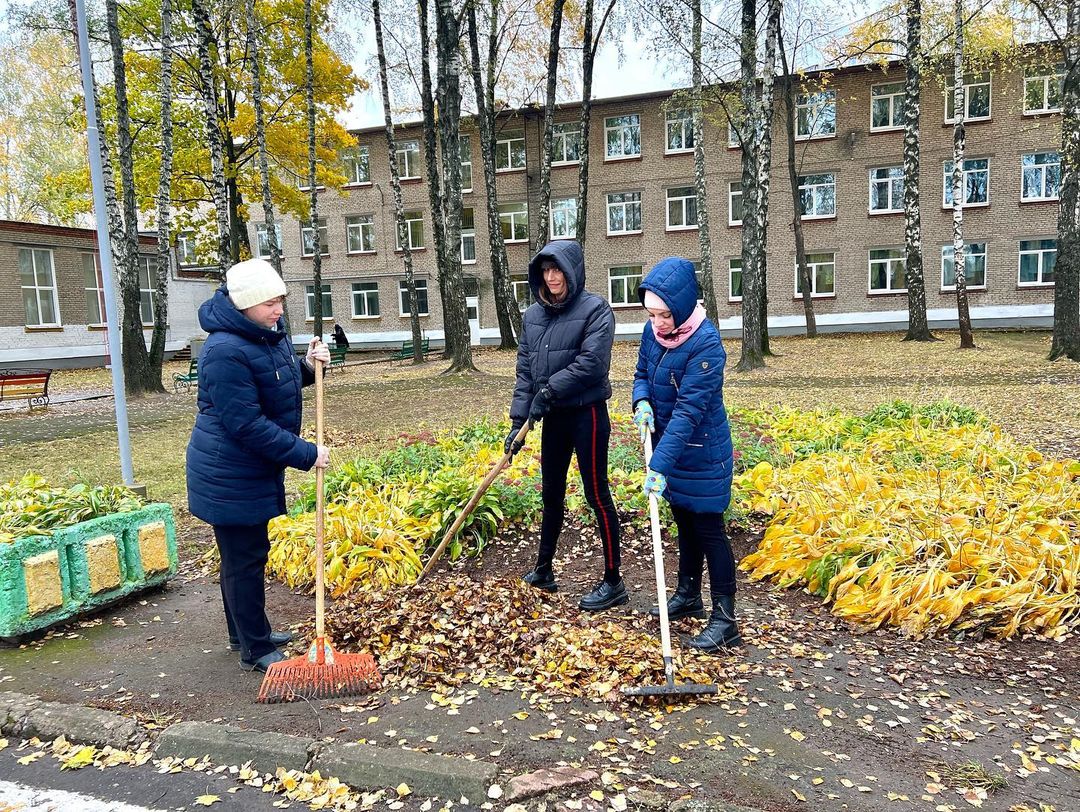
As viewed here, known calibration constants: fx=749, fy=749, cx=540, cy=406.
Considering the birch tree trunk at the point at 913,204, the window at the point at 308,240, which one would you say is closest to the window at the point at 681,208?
the birch tree trunk at the point at 913,204

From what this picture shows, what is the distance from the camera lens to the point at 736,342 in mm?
26484

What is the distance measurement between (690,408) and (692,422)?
0.07m

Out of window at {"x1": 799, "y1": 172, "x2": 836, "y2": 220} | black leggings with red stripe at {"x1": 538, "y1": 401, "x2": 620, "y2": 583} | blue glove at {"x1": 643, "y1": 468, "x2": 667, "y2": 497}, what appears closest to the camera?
blue glove at {"x1": 643, "y1": 468, "x2": 667, "y2": 497}

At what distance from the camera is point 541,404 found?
166 inches

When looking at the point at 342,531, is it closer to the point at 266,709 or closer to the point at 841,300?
the point at 266,709

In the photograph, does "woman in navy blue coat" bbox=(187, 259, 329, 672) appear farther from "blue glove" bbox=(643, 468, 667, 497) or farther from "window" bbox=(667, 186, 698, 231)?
"window" bbox=(667, 186, 698, 231)

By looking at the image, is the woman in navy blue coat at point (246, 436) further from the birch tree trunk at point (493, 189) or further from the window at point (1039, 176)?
the window at point (1039, 176)

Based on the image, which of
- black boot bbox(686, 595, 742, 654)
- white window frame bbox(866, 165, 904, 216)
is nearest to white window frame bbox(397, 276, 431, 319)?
white window frame bbox(866, 165, 904, 216)

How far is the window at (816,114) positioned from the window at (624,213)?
6666 millimetres

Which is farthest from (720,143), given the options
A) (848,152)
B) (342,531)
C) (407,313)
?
(342,531)

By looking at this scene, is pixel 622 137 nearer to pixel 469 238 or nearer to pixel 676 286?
pixel 469 238

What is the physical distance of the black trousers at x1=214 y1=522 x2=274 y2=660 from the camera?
377 centimetres

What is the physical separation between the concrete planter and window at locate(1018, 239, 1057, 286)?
29.5 meters

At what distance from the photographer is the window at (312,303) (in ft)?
116
